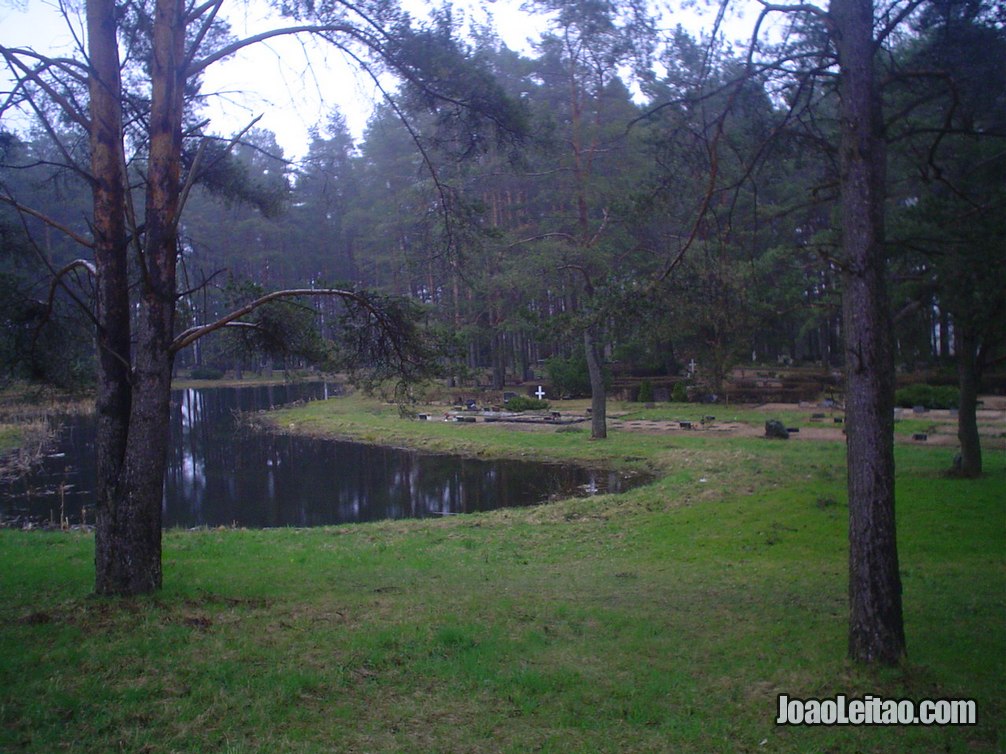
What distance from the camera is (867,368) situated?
17.6ft

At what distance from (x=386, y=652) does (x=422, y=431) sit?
2525 centimetres

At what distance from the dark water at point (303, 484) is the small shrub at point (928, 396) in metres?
13.4

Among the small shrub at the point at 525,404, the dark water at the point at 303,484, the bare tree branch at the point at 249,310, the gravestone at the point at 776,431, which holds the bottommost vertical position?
the dark water at the point at 303,484

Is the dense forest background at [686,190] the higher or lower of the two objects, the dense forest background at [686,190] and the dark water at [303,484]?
the higher

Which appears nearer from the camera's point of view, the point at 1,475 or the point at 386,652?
the point at 386,652

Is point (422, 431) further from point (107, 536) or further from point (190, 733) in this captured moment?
point (190, 733)

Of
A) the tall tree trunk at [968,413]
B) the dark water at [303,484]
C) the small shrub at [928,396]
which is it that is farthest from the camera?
the small shrub at [928,396]

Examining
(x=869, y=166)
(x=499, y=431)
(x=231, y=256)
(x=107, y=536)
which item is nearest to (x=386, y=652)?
(x=107, y=536)

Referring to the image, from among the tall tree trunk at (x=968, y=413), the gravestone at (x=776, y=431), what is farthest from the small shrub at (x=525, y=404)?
the tall tree trunk at (x=968, y=413)

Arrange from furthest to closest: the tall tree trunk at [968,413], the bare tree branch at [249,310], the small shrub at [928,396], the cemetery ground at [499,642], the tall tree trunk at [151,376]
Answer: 1. the small shrub at [928,396]
2. the tall tree trunk at [968,413]
3. the bare tree branch at [249,310]
4. the tall tree trunk at [151,376]
5. the cemetery ground at [499,642]

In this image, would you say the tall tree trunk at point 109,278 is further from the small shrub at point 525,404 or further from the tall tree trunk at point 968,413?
the small shrub at point 525,404

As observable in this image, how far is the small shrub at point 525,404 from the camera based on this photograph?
3378cm

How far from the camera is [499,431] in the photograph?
28.7 meters

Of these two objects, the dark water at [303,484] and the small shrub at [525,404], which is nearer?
the dark water at [303,484]
